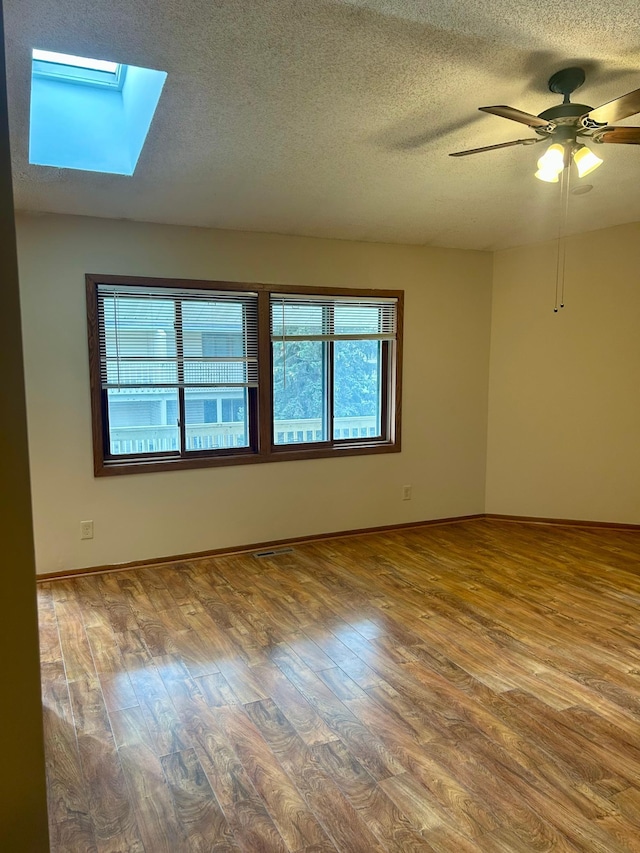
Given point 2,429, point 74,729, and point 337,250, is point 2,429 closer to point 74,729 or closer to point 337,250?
point 74,729

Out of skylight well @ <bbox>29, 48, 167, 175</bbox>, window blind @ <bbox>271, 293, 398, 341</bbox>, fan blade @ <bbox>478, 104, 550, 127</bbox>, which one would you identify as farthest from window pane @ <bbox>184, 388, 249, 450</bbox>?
fan blade @ <bbox>478, 104, 550, 127</bbox>

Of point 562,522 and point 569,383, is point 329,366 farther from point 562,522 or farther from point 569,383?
point 562,522

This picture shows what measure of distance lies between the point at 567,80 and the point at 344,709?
286cm

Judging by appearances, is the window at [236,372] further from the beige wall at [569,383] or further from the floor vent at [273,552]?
the beige wall at [569,383]

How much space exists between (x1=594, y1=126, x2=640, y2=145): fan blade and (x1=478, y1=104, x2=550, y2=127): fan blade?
10.4 inches

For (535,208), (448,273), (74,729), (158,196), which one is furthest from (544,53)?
(74,729)

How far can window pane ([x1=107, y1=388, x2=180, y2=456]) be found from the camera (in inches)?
157

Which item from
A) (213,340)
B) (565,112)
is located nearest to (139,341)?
(213,340)

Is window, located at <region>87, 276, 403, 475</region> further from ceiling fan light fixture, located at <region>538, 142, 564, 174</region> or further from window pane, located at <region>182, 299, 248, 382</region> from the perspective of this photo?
ceiling fan light fixture, located at <region>538, 142, 564, 174</region>

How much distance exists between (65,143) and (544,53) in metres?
2.46

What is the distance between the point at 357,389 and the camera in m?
4.80

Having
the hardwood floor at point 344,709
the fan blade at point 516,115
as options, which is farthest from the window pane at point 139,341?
the fan blade at point 516,115

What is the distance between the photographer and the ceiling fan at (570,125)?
87.3 inches

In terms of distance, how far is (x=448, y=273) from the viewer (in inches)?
Answer: 194
